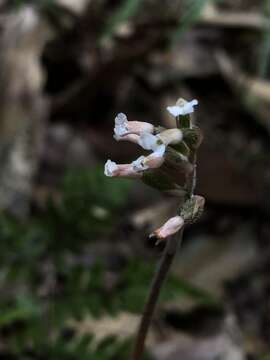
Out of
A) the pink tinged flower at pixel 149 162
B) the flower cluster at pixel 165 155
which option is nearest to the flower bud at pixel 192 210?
the flower cluster at pixel 165 155

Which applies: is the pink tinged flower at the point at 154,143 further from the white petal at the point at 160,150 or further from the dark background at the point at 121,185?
the dark background at the point at 121,185

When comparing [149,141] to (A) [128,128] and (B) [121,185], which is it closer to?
(A) [128,128]

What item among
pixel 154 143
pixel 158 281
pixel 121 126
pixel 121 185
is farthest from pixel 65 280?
pixel 154 143

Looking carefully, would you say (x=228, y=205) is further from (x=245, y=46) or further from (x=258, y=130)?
(x=245, y=46)

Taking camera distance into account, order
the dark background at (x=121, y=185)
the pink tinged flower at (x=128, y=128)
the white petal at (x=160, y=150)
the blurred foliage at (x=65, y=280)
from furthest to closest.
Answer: the dark background at (x=121, y=185)
the blurred foliage at (x=65, y=280)
the pink tinged flower at (x=128, y=128)
the white petal at (x=160, y=150)

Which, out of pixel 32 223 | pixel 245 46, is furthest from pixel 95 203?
pixel 245 46

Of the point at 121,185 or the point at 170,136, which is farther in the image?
the point at 121,185

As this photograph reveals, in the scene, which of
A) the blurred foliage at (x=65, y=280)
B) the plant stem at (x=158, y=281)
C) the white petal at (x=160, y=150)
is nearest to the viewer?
the white petal at (x=160, y=150)

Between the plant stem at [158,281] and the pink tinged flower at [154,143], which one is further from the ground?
the pink tinged flower at [154,143]

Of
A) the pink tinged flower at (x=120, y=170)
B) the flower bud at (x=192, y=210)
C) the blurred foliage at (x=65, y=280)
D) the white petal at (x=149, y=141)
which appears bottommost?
the blurred foliage at (x=65, y=280)
